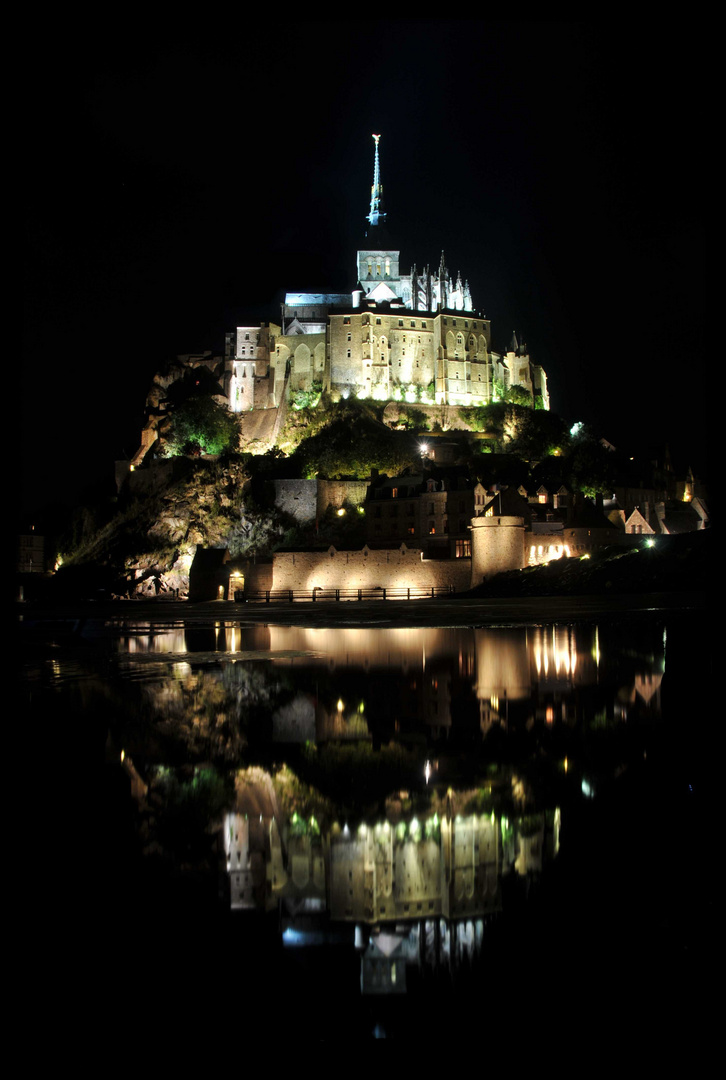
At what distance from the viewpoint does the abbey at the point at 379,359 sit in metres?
87.1

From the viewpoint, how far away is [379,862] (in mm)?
4734

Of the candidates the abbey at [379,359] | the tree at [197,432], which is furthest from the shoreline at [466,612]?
the abbey at [379,359]

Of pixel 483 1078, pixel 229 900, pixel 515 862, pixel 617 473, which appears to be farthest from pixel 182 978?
pixel 617 473

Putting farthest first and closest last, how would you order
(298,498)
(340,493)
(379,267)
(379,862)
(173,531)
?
(379,267), (173,531), (340,493), (298,498), (379,862)

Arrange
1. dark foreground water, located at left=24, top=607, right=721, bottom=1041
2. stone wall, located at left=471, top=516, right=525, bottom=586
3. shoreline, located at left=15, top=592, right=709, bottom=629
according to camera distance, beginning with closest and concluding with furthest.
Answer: dark foreground water, located at left=24, top=607, right=721, bottom=1041, shoreline, located at left=15, top=592, right=709, bottom=629, stone wall, located at left=471, top=516, right=525, bottom=586

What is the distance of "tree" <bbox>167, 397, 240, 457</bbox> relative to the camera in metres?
80.7

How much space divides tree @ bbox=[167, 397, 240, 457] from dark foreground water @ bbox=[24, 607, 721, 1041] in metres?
72.2

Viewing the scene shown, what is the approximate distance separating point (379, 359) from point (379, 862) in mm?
85680

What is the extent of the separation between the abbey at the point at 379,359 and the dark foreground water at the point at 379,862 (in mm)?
78092

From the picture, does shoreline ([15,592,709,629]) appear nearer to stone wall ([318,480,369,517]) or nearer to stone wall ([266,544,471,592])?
stone wall ([266,544,471,592])

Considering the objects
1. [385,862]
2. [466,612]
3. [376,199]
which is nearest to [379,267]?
[376,199]

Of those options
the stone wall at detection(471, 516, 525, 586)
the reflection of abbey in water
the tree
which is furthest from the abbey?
the reflection of abbey in water

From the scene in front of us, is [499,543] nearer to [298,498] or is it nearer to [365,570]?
[365,570]

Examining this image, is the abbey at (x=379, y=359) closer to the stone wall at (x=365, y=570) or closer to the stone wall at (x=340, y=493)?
the stone wall at (x=340, y=493)
